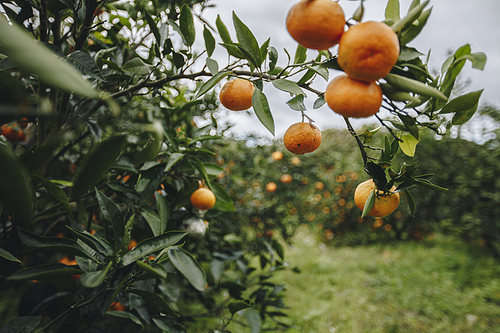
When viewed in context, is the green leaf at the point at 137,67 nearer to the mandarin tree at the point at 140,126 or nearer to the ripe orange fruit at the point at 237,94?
the mandarin tree at the point at 140,126

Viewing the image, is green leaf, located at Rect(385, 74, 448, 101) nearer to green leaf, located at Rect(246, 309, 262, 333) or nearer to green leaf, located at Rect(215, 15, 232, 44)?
green leaf, located at Rect(215, 15, 232, 44)

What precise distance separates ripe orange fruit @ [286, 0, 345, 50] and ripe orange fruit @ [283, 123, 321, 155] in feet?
0.79

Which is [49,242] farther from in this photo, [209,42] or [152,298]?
[209,42]

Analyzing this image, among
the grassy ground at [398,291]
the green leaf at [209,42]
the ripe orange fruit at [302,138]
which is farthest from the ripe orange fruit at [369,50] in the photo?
the grassy ground at [398,291]

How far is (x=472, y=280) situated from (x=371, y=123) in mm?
3496

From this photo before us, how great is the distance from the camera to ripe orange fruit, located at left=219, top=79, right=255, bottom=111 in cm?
67

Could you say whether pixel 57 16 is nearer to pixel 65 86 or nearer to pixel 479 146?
pixel 65 86

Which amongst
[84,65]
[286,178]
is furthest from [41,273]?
[286,178]

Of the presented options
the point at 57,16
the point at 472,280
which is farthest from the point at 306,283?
the point at 57,16

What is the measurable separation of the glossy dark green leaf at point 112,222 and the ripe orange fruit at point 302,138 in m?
0.49

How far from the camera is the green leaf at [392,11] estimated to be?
53cm

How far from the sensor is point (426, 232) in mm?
4633

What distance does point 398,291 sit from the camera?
9.58 feet

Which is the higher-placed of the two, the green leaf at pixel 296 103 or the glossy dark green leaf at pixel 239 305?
the green leaf at pixel 296 103
